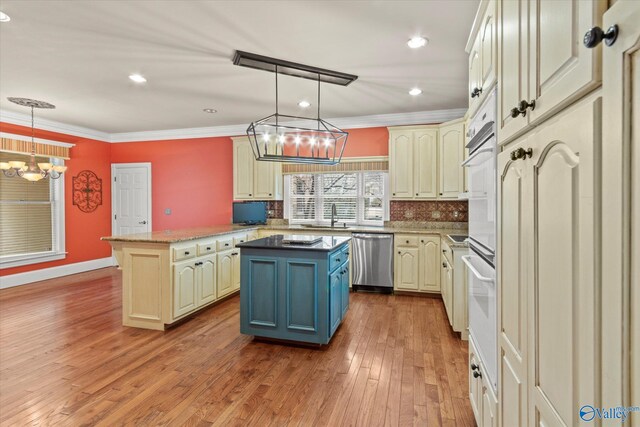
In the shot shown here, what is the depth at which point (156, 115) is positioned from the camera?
5.16 meters

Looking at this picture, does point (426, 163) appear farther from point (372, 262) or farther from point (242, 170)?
point (242, 170)

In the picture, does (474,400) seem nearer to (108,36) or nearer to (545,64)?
(545,64)

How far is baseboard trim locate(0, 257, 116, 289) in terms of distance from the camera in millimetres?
4941

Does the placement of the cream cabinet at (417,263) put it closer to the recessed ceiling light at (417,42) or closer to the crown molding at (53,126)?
the recessed ceiling light at (417,42)

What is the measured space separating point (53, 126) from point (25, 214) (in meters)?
1.53

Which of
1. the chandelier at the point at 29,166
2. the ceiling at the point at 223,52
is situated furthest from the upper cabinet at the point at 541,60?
the chandelier at the point at 29,166

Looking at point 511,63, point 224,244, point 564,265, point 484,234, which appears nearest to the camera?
point 564,265

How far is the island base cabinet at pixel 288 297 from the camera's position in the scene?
284cm

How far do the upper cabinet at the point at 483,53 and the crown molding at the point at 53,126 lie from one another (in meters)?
6.35

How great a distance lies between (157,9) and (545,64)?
2.56 metres

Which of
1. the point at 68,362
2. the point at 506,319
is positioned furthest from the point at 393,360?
the point at 68,362

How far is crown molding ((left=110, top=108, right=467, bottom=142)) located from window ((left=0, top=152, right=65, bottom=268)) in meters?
1.44

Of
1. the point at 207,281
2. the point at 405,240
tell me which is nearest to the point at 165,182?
the point at 207,281

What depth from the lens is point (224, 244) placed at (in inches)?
168
